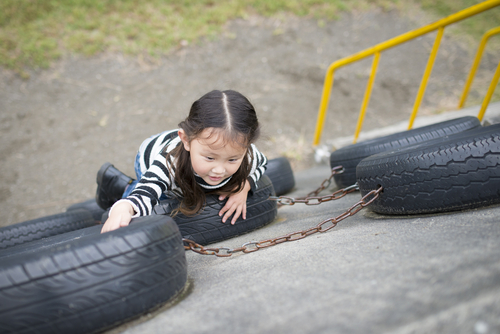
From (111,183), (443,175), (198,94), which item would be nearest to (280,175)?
(111,183)

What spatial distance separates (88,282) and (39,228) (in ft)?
5.38

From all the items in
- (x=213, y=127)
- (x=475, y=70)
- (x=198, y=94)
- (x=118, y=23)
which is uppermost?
(x=118, y=23)

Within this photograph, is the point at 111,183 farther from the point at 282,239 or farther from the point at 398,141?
the point at 398,141

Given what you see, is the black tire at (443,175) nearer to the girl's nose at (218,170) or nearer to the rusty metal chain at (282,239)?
the rusty metal chain at (282,239)

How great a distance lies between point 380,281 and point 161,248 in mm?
751

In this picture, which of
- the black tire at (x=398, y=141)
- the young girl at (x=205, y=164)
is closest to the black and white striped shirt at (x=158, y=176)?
the young girl at (x=205, y=164)

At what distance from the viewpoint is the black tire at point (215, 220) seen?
2.01 meters

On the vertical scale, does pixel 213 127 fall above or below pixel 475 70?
above

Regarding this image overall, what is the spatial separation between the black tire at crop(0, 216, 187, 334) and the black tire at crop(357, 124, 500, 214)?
1.13 metres

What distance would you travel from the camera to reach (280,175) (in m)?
3.27

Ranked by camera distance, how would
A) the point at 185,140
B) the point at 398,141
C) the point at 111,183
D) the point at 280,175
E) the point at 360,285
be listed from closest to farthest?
the point at 360,285 < the point at 185,140 < the point at 398,141 < the point at 111,183 < the point at 280,175

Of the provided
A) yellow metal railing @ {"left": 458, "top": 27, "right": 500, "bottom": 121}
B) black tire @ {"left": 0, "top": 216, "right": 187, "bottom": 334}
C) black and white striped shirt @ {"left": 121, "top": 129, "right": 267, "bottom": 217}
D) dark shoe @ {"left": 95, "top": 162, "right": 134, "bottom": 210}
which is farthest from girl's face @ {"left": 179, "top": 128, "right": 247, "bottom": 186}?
yellow metal railing @ {"left": 458, "top": 27, "right": 500, "bottom": 121}

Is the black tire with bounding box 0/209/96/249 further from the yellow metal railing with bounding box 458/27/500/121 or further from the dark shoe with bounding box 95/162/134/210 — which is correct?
the yellow metal railing with bounding box 458/27/500/121

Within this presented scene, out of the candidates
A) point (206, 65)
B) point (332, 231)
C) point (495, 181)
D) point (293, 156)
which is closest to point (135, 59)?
point (206, 65)
